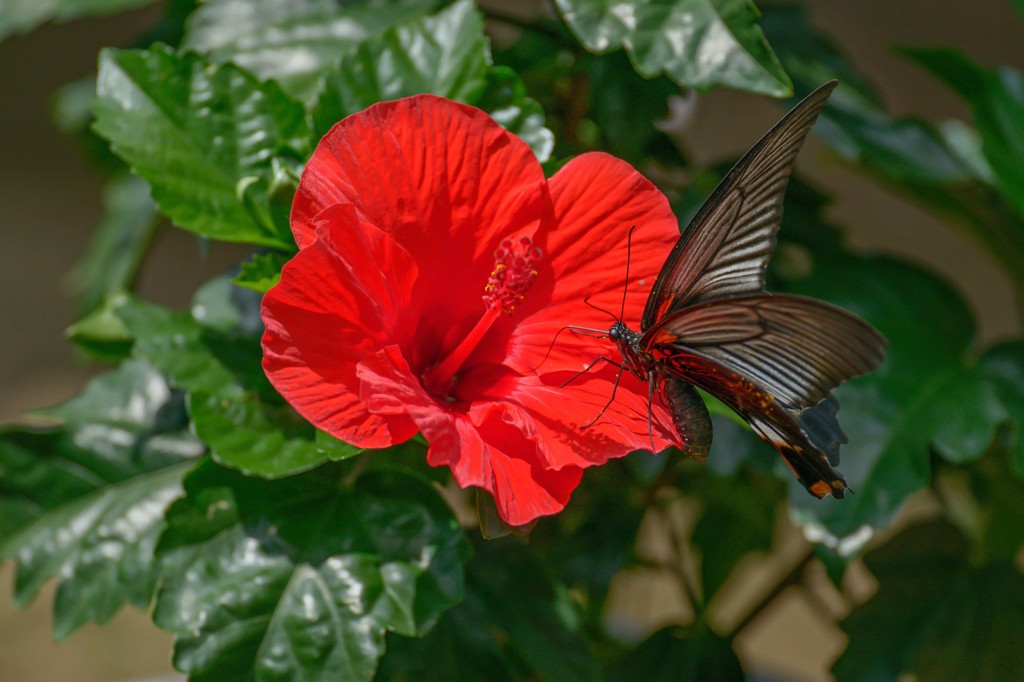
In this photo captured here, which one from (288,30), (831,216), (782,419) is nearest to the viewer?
(782,419)

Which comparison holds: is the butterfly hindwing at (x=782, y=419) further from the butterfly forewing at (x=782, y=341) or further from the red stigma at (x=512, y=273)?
the red stigma at (x=512, y=273)

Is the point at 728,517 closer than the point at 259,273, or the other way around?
the point at 259,273

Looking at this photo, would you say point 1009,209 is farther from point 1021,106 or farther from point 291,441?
point 291,441

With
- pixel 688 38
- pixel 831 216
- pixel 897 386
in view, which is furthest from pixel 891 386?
pixel 831 216

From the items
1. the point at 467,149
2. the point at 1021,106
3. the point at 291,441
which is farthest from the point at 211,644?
the point at 1021,106

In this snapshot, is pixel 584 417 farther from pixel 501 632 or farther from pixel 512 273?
pixel 501 632

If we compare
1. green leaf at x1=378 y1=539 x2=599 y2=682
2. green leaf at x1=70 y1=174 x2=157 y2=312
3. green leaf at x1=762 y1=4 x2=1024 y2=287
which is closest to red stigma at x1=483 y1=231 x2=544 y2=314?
green leaf at x1=378 y1=539 x2=599 y2=682

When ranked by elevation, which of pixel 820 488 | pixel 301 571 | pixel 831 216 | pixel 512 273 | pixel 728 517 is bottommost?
pixel 831 216
